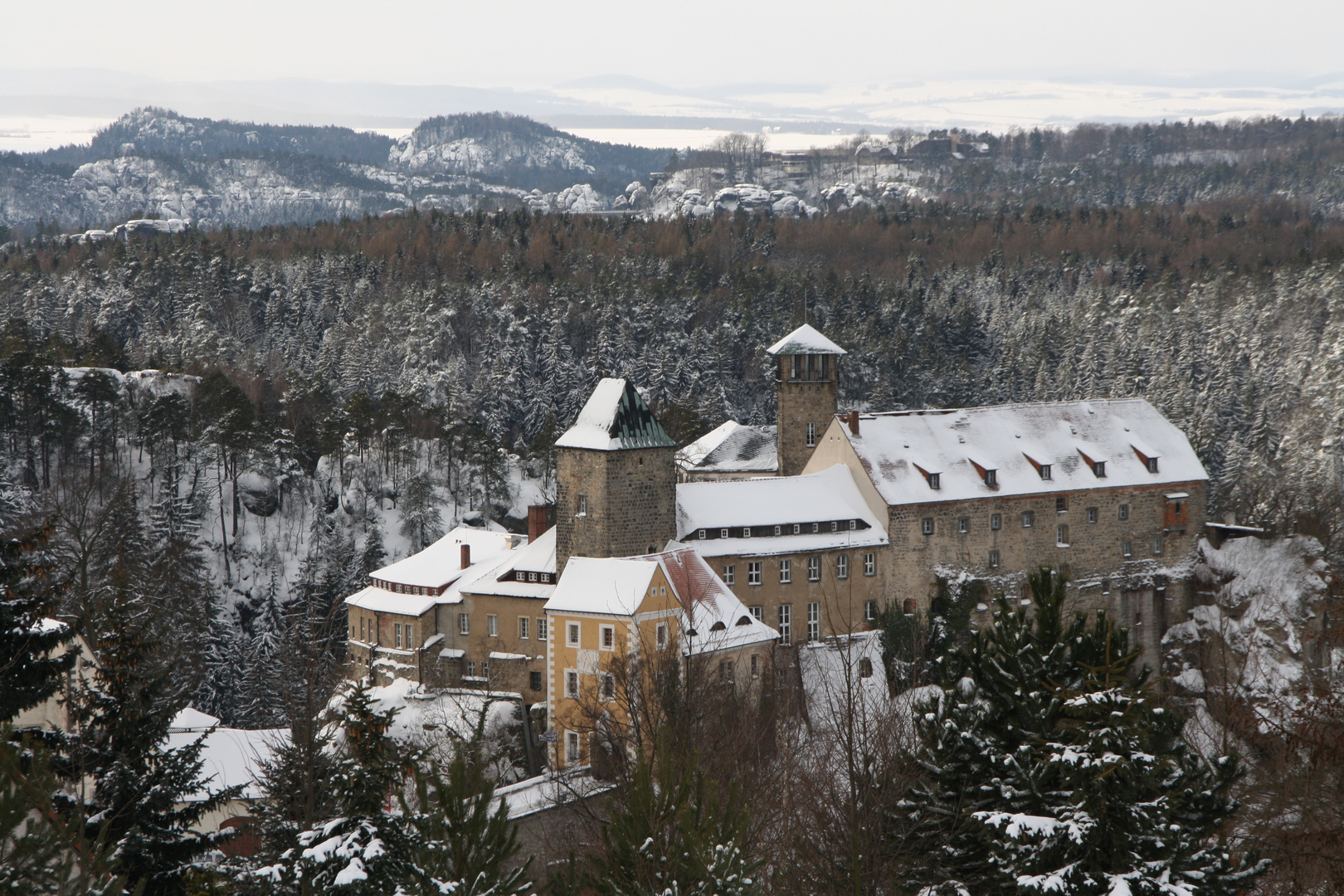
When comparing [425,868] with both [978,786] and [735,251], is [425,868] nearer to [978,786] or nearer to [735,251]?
[978,786]

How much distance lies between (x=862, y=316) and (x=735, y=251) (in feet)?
113

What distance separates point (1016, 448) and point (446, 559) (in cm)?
2273

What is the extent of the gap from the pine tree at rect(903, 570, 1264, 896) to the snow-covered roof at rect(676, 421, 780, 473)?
44.3 metres

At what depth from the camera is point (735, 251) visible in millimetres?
157250

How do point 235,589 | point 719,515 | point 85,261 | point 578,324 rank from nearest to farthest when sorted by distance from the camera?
1. point 719,515
2. point 235,589
3. point 578,324
4. point 85,261

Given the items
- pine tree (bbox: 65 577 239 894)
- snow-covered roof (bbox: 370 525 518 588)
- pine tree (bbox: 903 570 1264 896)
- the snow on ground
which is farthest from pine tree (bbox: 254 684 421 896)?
the snow on ground

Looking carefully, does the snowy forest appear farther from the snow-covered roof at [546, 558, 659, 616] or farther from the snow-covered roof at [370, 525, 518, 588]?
the snow-covered roof at [546, 558, 659, 616]

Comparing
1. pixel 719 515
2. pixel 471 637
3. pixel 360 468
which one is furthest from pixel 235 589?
pixel 719 515

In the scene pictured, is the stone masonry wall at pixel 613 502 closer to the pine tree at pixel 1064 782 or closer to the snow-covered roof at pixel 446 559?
the snow-covered roof at pixel 446 559

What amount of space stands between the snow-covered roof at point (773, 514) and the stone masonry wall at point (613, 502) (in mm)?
1606

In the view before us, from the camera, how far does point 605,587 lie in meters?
42.8

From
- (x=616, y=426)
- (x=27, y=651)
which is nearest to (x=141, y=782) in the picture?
(x=27, y=651)

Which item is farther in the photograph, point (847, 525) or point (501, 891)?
point (847, 525)

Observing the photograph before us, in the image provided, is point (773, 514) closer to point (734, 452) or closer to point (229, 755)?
point (734, 452)
